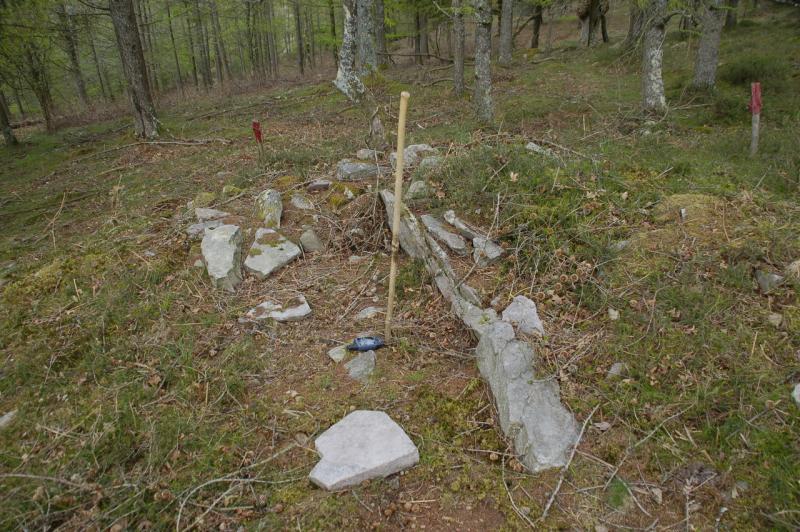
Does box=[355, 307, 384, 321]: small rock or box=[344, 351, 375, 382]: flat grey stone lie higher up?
box=[355, 307, 384, 321]: small rock

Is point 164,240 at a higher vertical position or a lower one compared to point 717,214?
lower

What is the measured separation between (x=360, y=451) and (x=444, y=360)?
1.12 metres

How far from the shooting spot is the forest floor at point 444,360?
2.45m

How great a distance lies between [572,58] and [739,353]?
54.6 ft

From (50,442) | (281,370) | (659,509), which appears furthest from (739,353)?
(50,442)

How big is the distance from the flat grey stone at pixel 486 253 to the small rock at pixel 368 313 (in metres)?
1.05

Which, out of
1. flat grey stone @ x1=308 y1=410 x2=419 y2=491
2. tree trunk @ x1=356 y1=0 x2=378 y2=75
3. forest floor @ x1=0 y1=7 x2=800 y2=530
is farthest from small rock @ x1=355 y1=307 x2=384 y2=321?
tree trunk @ x1=356 y1=0 x2=378 y2=75

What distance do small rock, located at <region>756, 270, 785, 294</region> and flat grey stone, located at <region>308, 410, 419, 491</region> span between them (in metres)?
2.93

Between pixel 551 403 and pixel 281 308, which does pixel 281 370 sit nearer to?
pixel 281 308

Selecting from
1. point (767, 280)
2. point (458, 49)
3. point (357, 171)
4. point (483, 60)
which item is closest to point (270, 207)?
point (357, 171)

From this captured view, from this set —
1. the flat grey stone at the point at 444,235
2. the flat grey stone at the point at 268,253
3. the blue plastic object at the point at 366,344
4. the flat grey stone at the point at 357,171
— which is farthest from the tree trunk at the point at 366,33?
the blue plastic object at the point at 366,344

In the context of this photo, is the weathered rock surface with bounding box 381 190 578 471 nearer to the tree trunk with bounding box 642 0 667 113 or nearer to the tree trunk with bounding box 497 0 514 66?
the tree trunk with bounding box 642 0 667 113

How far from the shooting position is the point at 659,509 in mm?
2350

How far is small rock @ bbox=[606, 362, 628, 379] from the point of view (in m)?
3.03
